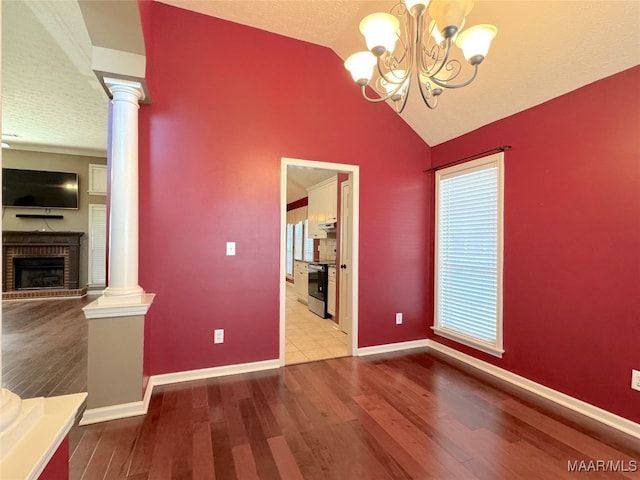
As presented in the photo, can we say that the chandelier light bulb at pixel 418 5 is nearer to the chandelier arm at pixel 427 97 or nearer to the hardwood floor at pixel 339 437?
the chandelier arm at pixel 427 97

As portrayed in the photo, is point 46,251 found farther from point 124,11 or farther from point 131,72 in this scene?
point 124,11

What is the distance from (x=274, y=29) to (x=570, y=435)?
413cm

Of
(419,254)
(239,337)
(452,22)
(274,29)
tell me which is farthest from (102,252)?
(452,22)

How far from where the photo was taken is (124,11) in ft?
6.54

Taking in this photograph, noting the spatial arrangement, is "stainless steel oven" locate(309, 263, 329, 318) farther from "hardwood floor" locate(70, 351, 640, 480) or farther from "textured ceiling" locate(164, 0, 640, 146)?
"textured ceiling" locate(164, 0, 640, 146)

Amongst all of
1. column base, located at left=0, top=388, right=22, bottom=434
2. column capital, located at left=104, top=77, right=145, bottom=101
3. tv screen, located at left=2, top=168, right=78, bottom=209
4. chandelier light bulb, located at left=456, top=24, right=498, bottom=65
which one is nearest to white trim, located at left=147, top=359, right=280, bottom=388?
column base, located at left=0, top=388, right=22, bottom=434

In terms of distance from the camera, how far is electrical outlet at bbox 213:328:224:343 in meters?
3.01

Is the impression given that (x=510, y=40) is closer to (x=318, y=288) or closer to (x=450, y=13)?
(x=450, y=13)

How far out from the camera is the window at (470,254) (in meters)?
3.13

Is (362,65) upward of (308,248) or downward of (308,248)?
upward

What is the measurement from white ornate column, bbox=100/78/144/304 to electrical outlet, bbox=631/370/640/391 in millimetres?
3533

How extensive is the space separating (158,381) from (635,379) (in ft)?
11.9

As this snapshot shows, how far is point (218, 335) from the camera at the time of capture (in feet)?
9.92

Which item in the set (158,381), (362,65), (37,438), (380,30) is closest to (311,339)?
(158,381)
